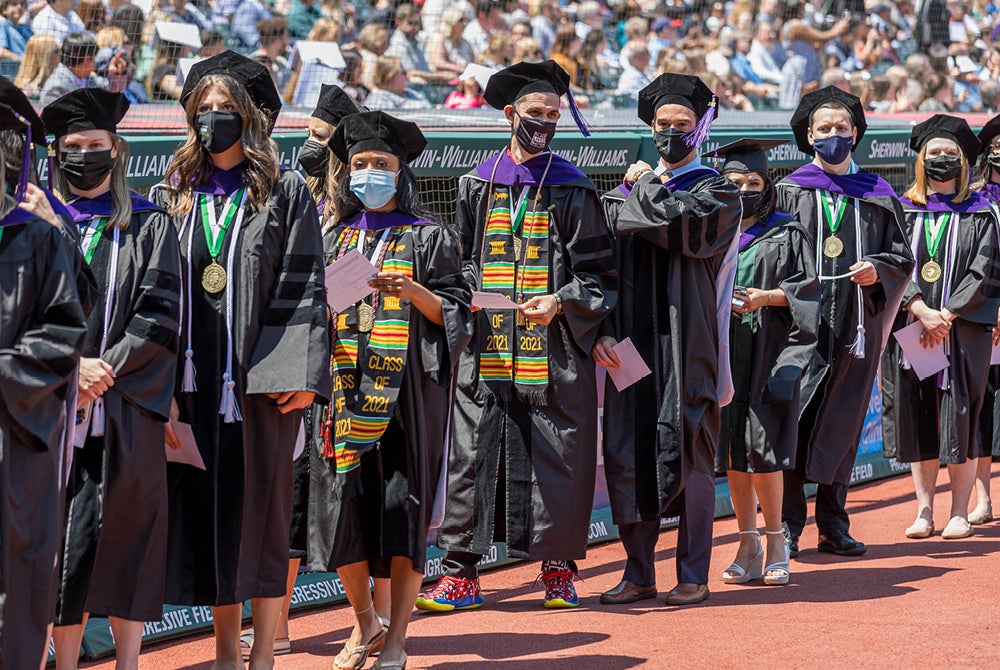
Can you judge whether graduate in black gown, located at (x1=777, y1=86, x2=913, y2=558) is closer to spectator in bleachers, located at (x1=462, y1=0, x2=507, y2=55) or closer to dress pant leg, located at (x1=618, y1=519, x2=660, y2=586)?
dress pant leg, located at (x1=618, y1=519, x2=660, y2=586)

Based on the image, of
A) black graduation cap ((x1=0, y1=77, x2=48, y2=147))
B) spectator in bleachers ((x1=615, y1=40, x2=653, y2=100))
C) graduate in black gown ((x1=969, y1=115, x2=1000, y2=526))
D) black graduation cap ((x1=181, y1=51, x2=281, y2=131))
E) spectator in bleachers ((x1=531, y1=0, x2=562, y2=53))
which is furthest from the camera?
spectator in bleachers ((x1=531, y1=0, x2=562, y2=53))

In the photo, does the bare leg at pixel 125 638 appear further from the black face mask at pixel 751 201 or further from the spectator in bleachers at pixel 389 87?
the spectator in bleachers at pixel 389 87

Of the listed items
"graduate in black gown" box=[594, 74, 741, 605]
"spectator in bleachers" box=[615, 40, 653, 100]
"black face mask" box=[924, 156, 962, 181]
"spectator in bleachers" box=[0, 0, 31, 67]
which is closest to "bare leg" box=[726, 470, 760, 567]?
"graduate in black gown" box=[594, 74, 741, 605]

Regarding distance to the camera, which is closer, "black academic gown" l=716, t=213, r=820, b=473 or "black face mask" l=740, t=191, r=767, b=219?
"black academic gown" l=716, t=213, r=820, b=473

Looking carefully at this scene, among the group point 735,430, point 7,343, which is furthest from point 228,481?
point 735,430

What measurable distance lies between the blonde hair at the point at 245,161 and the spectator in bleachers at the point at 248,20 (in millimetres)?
6998

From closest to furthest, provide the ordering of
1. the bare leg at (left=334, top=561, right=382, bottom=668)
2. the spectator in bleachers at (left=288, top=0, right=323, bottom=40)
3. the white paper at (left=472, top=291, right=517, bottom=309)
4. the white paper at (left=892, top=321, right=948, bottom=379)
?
the bare leg at (left=334, top=561, right=382, bottom=668) → the white paper at (left=472, top=291, right=517, bottom=309) → the white paper at (left=892, top=321, right=948, bottom=379) → the spectator in bleachers at (left=288, top=0, right=323, bottom=40)

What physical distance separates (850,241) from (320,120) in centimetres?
302

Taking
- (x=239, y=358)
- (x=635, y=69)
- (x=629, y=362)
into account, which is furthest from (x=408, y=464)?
(x=635, y=69)

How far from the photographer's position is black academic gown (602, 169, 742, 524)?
23.3ft

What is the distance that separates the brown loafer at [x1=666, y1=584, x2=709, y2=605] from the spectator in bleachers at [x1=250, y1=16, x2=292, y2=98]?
6020 mm

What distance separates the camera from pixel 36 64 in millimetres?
10000

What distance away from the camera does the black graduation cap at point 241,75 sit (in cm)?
564

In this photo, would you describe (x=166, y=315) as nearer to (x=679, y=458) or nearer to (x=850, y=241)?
(x=679, y=458)
